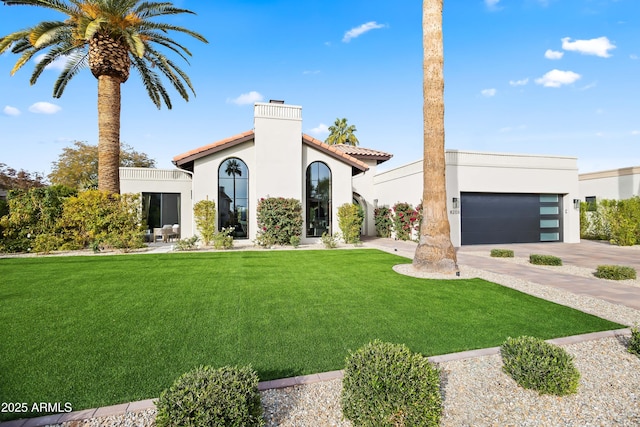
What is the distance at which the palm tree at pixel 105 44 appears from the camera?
12.8m

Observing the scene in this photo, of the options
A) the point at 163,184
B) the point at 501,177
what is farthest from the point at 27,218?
the point at 501,177

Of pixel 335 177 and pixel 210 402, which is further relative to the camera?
pixel 335 177

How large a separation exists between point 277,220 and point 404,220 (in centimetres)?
774

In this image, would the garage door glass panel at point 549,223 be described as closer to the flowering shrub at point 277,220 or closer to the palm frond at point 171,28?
the flowering shrub at point 277,220

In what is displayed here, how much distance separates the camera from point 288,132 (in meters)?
15.7

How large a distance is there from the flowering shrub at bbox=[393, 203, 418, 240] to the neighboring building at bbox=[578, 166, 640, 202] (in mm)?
13676

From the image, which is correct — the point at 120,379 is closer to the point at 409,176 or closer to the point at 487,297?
the point at 487,297

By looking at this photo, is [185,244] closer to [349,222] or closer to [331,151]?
[349,222]

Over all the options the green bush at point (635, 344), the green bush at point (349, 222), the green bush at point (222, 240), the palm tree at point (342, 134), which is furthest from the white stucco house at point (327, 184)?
the palm tree at point (342, 134)

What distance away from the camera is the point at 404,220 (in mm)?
18219

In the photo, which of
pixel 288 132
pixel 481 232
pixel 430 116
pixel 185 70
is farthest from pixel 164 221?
pixel 481 232

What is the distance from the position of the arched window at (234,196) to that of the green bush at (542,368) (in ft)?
44.4

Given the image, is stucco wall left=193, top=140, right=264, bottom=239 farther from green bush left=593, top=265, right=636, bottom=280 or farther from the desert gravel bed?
green bush left=593, top=265, right=636, bottom=280

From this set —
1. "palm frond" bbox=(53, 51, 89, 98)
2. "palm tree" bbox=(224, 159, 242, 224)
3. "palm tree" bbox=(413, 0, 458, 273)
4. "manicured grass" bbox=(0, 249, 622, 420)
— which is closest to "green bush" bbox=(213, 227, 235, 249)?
"palm tree" bbox=(224, 159, 242, 224)
